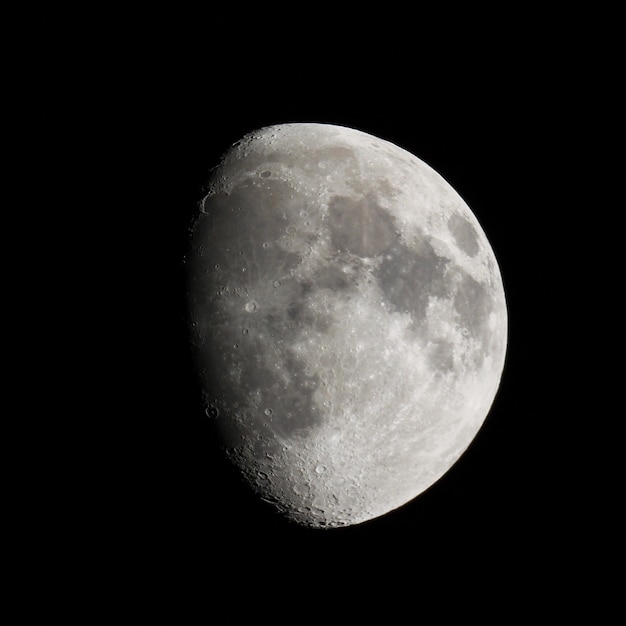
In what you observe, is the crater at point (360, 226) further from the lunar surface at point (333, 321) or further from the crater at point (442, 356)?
the crater at point (442, 356)

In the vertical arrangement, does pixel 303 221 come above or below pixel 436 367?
above

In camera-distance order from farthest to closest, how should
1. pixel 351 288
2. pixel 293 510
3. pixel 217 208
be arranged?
pixel 293 510 → pixel 217 208 → pixel 351 288

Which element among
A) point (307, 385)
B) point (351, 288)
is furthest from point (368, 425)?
point (351, 288)

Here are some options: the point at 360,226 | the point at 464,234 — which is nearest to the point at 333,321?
the point at 360,226

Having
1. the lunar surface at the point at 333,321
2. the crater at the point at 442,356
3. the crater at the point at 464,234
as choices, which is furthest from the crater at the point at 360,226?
the crater at the point at 442,356

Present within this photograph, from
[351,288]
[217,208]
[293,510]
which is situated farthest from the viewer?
[293,510]

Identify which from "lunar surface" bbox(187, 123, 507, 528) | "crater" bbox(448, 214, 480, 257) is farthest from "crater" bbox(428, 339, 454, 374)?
"crater" bbox(448, 214, 480, 257)

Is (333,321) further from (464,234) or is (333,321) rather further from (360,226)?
(464,234)

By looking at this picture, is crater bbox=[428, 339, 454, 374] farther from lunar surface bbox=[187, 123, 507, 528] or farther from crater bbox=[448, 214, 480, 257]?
crater bbox=[448, 214, 480, 257]

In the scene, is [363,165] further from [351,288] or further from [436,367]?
[436,367]
